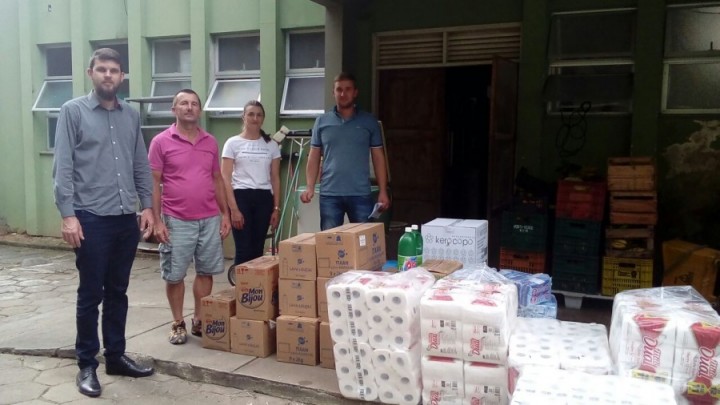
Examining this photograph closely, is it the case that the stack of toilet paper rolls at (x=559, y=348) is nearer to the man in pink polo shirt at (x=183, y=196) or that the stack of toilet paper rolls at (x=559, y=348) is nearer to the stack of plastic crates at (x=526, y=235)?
the man in pink polo shirt at (x=183, y=196)

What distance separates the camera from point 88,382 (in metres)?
3.88

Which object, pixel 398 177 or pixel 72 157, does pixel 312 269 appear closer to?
pixel 72 157

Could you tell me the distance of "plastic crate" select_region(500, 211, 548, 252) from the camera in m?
5.89

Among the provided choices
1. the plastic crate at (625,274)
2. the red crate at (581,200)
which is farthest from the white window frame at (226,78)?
the plastic crate at (625,274)

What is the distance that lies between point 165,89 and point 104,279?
540 cm

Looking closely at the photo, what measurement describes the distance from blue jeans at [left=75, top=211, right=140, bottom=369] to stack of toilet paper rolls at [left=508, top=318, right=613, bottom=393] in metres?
2.57

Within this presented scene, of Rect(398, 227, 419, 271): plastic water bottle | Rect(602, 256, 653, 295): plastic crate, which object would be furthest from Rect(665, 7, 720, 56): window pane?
Rect(398, 227, 419, 271): plastic water bottle

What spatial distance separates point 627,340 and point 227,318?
108 inches

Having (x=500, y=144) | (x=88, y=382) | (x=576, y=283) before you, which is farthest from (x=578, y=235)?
(x=88, y=382)

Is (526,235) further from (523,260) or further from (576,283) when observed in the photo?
(576,283)

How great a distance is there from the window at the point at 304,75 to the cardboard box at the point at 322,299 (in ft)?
12.9

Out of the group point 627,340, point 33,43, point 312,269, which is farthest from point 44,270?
point 627,340

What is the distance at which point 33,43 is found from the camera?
9.54 meters

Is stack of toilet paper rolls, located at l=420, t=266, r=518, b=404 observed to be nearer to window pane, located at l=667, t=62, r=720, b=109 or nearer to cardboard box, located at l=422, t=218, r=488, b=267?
cardboard box, located at l=422, t=218, r=488, b=267
